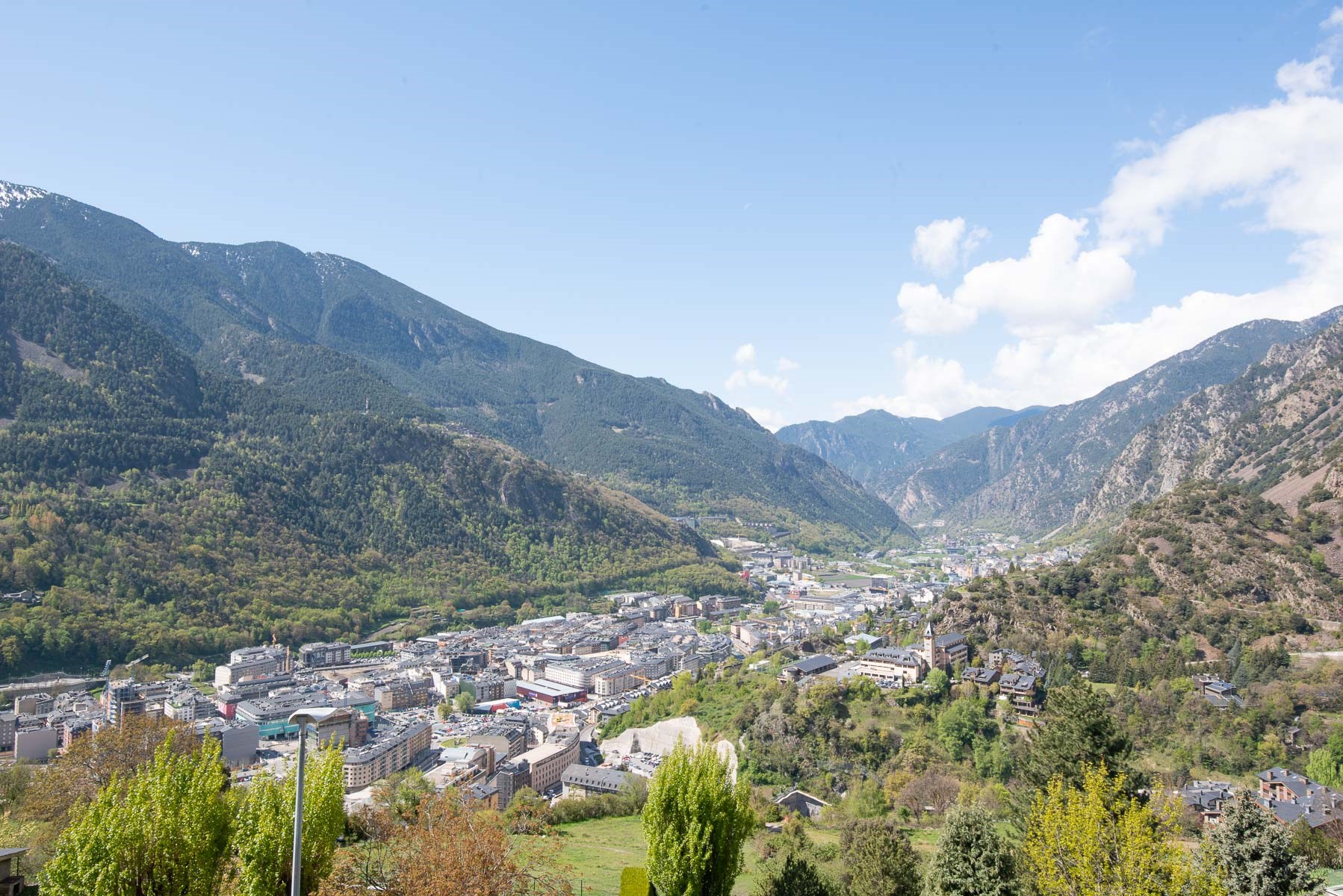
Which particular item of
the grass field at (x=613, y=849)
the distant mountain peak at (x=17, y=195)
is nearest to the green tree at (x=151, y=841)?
the grass field at (x=613, y=849)

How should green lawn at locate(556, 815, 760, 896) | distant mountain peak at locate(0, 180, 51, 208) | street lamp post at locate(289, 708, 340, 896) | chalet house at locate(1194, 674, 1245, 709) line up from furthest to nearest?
distant mountain peak at locate(0, 180, 51, 208)
chalet house at locate(1194, 674, 1245, 709)
green lawn at locate(556, 815, 760, 896)
street lamp post at locate(289, 708, 340, 896)

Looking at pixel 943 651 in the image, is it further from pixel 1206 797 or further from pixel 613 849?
pixel 613 849

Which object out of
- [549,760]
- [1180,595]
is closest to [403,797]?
[549,760]

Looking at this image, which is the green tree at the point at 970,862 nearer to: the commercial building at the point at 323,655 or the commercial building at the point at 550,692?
the commercial building at the point at 550,692

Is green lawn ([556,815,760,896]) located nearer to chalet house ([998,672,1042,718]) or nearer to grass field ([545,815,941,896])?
grass field ([545,815,941,896])

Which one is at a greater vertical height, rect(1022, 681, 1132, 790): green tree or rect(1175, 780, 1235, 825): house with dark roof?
rect(1022, 681, 1132, 790): green tree

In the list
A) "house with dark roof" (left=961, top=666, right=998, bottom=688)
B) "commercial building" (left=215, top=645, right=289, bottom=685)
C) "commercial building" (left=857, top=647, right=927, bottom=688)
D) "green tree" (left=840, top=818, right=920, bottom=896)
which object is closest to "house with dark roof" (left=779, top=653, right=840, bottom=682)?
"commercial building" (left=857, top=647, right=927, bottom=688)
